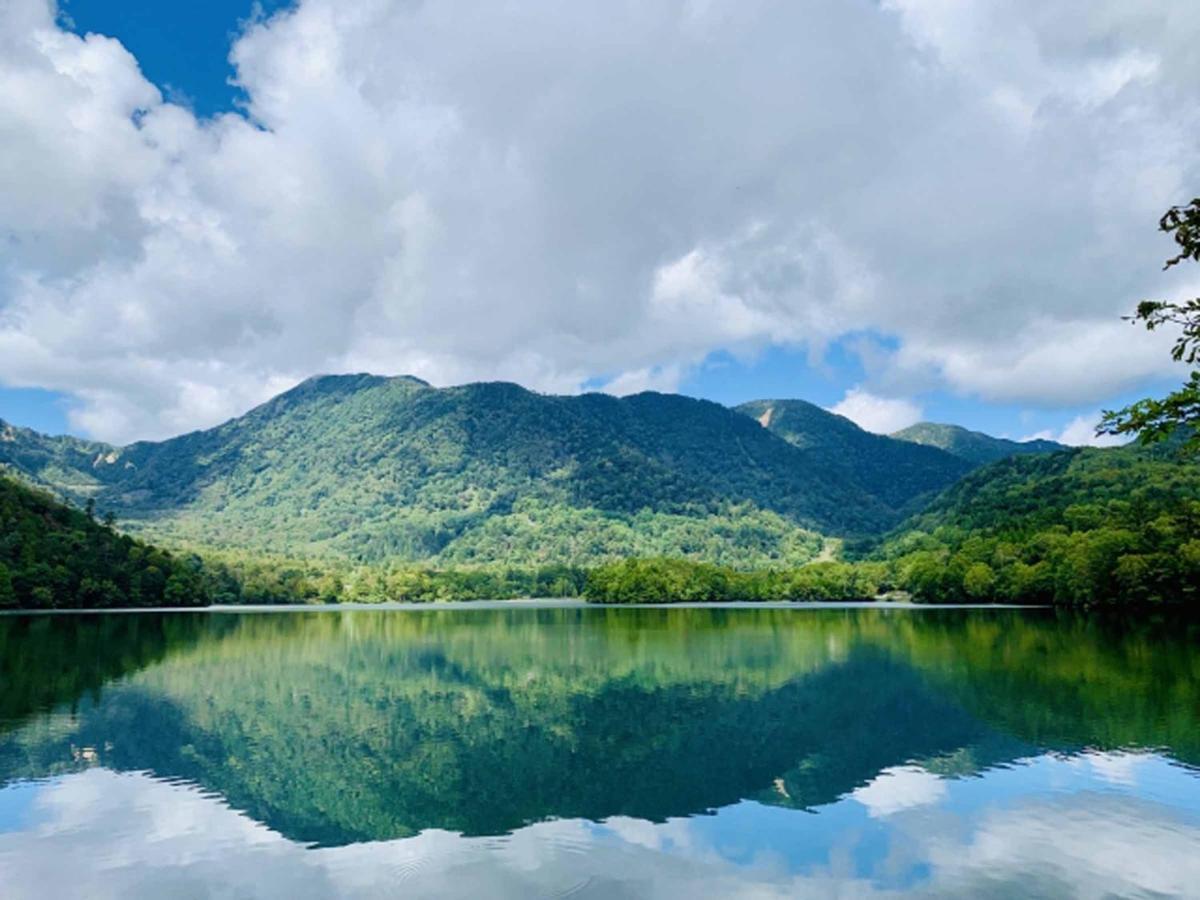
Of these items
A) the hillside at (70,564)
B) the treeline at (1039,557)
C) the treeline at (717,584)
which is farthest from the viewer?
the treeline at (717,584)

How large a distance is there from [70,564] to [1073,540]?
129 metres

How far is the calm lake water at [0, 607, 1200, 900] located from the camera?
51.3 ft

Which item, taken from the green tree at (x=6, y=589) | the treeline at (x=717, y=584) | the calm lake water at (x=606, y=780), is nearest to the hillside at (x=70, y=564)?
the green tree at (x=6, y=589)

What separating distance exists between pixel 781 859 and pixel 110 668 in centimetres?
4263

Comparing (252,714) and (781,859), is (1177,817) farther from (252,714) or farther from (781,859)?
(252,714)

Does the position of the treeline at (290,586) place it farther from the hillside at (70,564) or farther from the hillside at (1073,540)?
the hillside at (1073,540)

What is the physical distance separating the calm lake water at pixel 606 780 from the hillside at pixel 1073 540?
21.8m

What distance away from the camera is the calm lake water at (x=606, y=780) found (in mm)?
15633

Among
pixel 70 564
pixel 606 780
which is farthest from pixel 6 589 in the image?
pixel 606 780

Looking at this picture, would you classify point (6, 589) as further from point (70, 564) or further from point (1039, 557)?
point (1039, 557)

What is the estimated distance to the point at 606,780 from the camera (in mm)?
22266

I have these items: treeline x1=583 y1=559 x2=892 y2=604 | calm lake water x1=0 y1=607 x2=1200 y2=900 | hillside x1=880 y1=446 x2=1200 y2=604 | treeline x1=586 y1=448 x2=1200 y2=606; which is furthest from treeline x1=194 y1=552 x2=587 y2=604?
calm lake water x1=0 y1=607 x2=1200 y2=900

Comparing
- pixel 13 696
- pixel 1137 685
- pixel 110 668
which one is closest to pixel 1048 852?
pixel 1137 685

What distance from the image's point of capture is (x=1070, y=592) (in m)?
98.9
